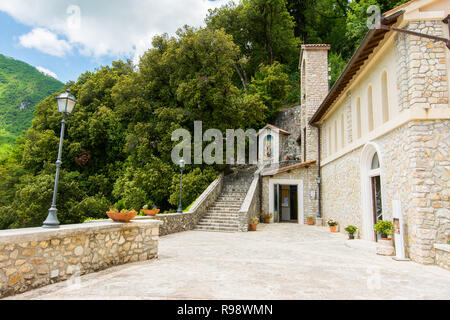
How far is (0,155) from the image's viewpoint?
1377 inches

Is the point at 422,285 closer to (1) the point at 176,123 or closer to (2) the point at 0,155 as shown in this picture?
(1) the point at 176,123

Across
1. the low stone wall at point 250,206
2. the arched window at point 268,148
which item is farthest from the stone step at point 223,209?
the arched window at point 268,148

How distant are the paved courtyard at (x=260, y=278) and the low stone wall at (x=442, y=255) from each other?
0.17 meters

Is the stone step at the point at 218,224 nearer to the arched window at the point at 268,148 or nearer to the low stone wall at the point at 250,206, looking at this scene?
the low stone wall at the point at 250,206

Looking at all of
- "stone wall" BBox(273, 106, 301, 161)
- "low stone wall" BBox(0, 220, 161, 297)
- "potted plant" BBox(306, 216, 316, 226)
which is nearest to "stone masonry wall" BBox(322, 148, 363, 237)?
"potted plant" BBox(306, 216, 316, 226)

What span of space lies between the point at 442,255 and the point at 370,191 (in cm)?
384

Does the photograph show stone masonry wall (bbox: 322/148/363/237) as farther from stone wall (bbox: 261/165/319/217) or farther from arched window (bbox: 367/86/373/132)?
arched window (bbox: 367/86/373/132)

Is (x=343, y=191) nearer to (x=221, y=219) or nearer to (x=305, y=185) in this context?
(x=305, y=185)

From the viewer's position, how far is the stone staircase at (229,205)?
42.5 ft

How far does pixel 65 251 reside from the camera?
4461 mm

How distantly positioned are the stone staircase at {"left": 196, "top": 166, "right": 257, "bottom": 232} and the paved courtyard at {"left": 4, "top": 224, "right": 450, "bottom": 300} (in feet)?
18.0

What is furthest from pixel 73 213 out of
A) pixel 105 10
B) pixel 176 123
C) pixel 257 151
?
pixel 257 151

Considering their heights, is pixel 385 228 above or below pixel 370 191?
below

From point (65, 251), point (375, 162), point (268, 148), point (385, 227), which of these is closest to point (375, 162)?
point (375, 162)
